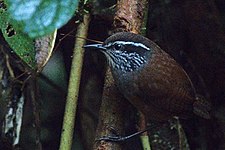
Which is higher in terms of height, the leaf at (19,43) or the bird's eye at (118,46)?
the bird's eye at (118,46)

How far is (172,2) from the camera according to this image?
3301 millimetres

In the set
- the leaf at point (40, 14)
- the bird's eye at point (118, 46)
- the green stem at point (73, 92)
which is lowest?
the leaf at point (40, 14)

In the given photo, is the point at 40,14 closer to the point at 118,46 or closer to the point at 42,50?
the point at 42,50

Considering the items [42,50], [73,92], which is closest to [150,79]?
[73,92]

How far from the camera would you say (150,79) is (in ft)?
8.72

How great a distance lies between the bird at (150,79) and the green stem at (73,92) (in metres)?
0.11

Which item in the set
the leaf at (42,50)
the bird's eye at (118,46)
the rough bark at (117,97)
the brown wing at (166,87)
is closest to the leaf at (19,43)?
the leaf at (42,50)

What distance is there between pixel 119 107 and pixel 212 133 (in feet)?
3.84

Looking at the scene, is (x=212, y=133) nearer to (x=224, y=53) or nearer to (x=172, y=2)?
(x=224, y=53)

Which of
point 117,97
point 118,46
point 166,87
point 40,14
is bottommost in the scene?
point 40,14

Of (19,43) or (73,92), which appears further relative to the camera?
(73,92)

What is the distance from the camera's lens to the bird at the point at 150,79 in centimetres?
260

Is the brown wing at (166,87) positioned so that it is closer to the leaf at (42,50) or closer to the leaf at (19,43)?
the leaf at (42,50)

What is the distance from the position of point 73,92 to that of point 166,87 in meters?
0.45
